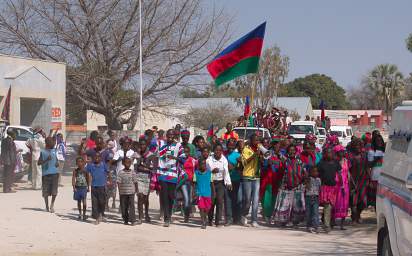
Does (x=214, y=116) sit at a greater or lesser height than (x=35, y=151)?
greater

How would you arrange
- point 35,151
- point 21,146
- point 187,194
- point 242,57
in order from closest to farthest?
1. point 187,194
2. point 242,57
3. point 35,151
4. point 21,146

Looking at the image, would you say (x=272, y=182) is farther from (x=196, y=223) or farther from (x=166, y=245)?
(x=166, y=245)

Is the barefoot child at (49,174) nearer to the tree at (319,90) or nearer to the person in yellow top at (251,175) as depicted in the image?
the person in yellow top at (251,175)

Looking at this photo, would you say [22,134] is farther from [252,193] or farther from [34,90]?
[252,193]

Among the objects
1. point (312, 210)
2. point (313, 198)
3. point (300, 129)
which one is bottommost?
point (312, 210)

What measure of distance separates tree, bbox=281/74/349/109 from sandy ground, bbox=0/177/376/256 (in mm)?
87499

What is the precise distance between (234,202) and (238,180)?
1.45 ft

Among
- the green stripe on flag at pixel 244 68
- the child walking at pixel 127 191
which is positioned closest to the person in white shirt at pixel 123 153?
the child walking at pixel 127 191

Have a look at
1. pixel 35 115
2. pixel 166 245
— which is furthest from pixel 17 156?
pixel 35 115

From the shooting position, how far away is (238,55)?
16266 millimetres

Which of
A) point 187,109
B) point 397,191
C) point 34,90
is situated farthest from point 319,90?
point 397,191

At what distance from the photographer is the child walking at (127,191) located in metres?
14.1

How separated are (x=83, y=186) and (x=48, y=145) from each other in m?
1.73

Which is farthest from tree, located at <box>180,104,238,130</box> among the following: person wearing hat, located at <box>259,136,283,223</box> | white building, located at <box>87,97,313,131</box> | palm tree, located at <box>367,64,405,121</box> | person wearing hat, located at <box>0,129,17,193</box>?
person wearing hat, located at <box>259,136,283,223</box>
